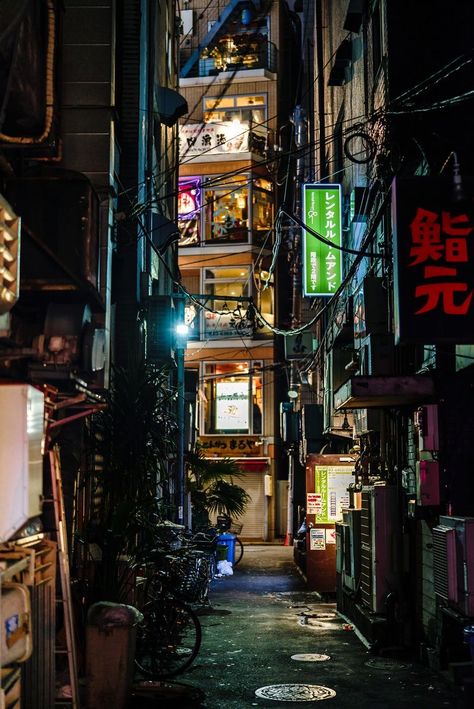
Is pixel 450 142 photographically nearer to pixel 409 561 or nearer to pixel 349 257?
pixel 409 561

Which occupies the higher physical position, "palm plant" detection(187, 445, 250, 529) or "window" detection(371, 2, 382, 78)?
"window" detection(371, 2, 382, 78)

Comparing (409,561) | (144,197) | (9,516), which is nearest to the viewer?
(9,516)

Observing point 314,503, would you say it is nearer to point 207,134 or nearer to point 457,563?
point 457,563

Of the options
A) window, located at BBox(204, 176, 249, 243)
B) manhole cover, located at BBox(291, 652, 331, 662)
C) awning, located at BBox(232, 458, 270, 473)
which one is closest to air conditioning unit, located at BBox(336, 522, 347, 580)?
manhole cover, located at BBox(291, 652, 331, 662)

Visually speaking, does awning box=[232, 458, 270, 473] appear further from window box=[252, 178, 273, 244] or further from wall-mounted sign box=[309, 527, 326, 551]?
wall-mounted sign box=[309, 527, 326, 551]

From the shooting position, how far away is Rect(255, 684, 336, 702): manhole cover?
10352 millimetres

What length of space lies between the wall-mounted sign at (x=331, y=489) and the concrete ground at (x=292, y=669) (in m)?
2.73

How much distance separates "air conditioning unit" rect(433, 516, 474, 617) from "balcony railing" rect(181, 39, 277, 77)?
1523 inches

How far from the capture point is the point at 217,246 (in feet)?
136

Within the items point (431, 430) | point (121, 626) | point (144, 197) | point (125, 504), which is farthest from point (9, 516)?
point (144, 197)

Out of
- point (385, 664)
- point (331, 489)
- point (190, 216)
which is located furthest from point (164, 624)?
point (190, 216)

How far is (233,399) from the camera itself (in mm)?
40969

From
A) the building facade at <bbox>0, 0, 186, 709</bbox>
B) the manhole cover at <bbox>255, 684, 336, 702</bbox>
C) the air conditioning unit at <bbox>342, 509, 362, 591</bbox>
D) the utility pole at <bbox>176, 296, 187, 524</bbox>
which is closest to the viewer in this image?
the building facade at <bbox>0, 0, 186, 709</bbox>

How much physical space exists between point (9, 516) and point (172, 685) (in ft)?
19.3
